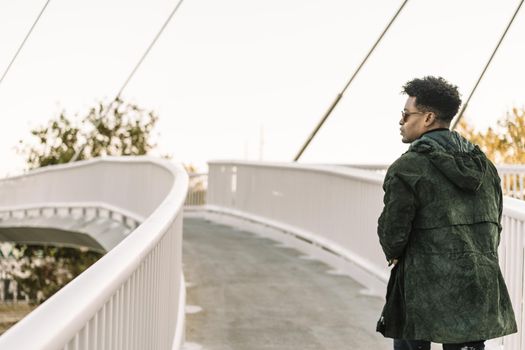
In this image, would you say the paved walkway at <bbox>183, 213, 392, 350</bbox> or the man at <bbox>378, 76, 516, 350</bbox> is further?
the paved walkway at <bbox>183, 213, 392, 350</bbox>

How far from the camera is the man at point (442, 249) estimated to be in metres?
3.61

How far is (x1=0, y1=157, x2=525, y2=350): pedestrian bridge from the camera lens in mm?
3051

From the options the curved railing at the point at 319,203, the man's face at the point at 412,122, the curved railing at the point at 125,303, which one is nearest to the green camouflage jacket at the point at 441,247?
the man's face at the point at 412,122

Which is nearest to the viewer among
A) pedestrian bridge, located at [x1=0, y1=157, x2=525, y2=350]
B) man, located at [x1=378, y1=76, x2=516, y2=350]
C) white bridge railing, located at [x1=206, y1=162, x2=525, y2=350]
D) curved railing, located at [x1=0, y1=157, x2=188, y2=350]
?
curved railing, located at [x1=0, y1=157, x2=188, y2=350]

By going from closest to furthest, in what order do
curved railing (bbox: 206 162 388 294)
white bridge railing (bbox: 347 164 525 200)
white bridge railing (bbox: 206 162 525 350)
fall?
1. white bridge railing (bbox: 206 162 525 350)
2. curved railing (bbox: 206 162 388 294)
3. white bridge railing (bbox: 347 164 525 200)

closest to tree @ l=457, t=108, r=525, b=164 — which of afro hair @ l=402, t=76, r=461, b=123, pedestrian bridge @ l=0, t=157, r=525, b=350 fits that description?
pedestrian bridge @ l=0, t=157, r=525, b=350

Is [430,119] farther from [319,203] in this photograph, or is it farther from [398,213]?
[319,203]

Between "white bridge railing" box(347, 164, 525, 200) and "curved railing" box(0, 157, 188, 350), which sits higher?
"curved railing" box(0, 157, 188, 350)

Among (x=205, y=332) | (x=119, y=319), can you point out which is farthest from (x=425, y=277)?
(x=205, y=332)

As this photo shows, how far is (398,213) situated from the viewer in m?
3.63

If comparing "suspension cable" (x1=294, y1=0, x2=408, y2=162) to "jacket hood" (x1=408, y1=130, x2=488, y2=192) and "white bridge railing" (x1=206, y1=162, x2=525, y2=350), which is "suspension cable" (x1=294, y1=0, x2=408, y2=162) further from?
"jacket hood" (x1=408, y1=130, x2=488, y2=192)

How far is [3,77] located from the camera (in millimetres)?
27266

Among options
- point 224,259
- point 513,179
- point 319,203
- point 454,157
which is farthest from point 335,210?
point 454,157

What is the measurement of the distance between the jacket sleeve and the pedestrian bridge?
1.00m
